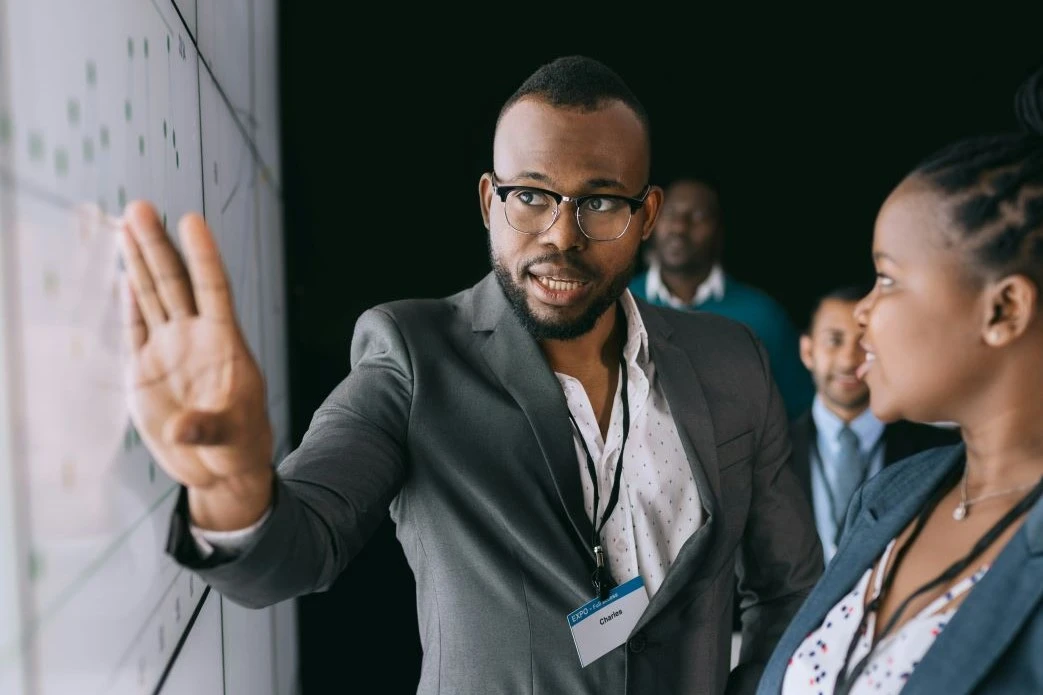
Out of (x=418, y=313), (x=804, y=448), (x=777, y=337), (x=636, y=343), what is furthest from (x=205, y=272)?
(x=777, y=337)

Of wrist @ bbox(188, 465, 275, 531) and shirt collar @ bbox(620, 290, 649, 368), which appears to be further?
shirt collar @ bbox(620, 290, 649, 368)

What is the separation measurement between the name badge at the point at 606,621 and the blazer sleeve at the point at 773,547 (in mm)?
267

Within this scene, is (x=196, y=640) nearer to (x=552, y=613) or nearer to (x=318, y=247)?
(x=552, y=613)

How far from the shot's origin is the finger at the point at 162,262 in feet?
2.57

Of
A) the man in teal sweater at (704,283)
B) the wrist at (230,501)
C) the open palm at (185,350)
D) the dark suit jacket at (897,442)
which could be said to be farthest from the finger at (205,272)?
the man in teal sweater at (704,283)

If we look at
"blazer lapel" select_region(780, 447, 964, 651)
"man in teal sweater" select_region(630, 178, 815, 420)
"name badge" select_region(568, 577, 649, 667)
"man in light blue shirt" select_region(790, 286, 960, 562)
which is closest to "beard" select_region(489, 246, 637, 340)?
"name badge" select_region(568, 577, 649, 667)

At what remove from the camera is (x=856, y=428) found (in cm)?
258

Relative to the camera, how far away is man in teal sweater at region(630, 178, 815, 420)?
3.20m

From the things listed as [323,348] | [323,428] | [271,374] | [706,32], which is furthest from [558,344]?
[706,32]

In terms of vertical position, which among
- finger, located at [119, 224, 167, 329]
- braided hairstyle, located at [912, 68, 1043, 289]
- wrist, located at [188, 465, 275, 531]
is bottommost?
wrist, located at [188, 465, 275, 531]

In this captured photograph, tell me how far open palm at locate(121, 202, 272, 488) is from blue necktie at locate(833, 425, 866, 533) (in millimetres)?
2080

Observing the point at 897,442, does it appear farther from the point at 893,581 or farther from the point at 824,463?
the point at 893,581

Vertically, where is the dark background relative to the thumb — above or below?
above

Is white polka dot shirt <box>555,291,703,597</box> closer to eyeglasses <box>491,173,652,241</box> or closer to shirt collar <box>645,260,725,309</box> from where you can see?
eyeglasses <box>491,173,652,241</box>
